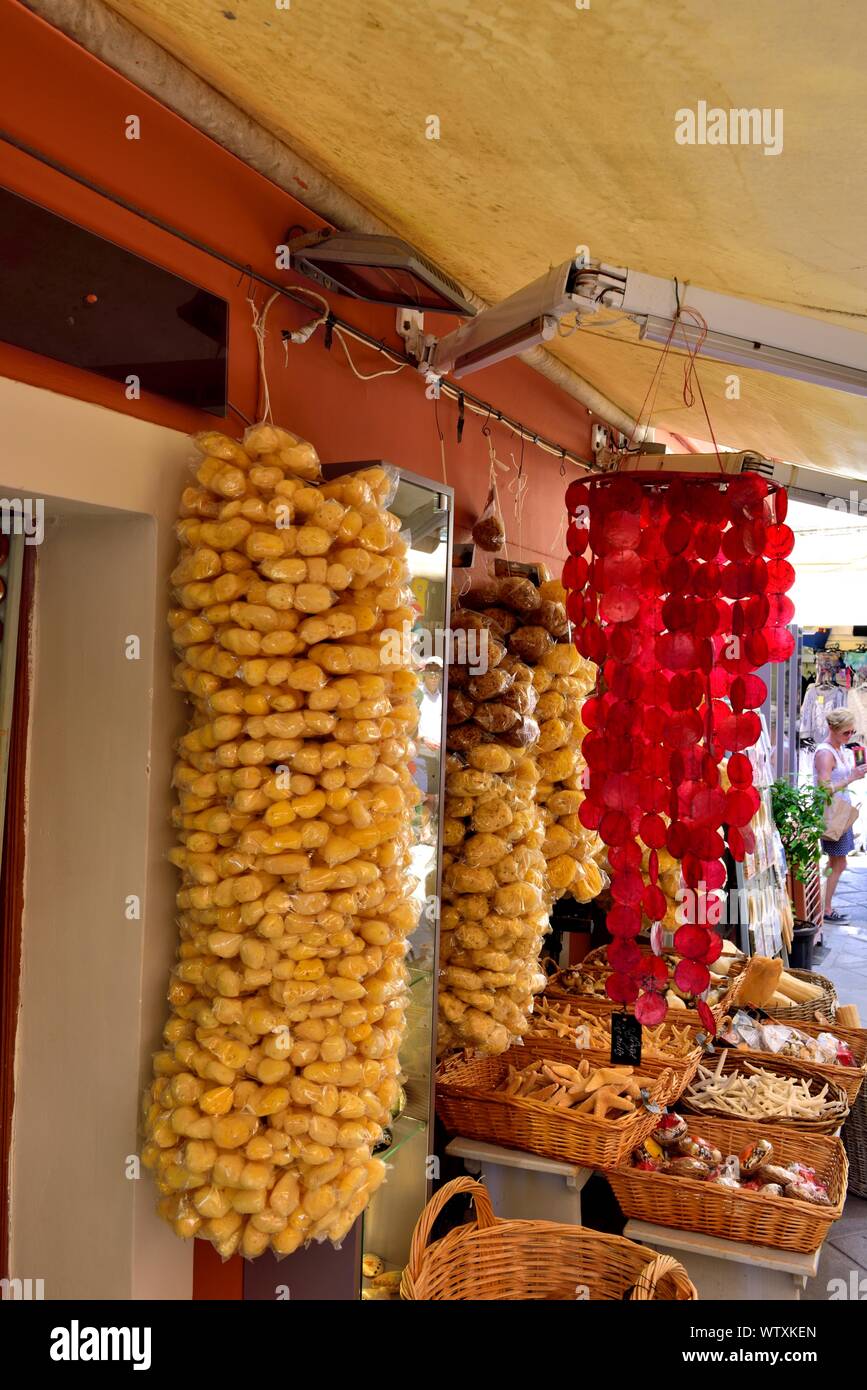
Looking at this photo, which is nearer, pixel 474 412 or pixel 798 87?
pixel 798 87

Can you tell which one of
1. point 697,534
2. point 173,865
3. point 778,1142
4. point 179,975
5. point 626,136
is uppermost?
point 626,136

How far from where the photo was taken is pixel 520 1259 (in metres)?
2.33

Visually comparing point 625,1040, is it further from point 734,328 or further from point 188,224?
point 188,224

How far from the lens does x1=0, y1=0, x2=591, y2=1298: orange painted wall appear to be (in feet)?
5.32

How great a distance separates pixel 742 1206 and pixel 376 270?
2.56m

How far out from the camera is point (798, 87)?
147 centimetres

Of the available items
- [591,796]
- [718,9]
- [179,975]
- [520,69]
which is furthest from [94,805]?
[718,9]

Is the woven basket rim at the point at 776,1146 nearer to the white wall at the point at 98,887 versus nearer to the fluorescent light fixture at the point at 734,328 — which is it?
the white wall at the point at 98,887

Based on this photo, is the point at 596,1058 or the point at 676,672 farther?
the point at 596,1058

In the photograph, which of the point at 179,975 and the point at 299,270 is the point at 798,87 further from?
the point at 179,975

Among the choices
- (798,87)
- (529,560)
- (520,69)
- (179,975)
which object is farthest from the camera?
(529,560)

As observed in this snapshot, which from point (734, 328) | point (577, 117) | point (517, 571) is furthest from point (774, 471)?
point (577, 117)

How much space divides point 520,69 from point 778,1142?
9.52ft

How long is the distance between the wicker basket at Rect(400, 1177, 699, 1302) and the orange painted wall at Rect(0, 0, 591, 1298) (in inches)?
18.1
